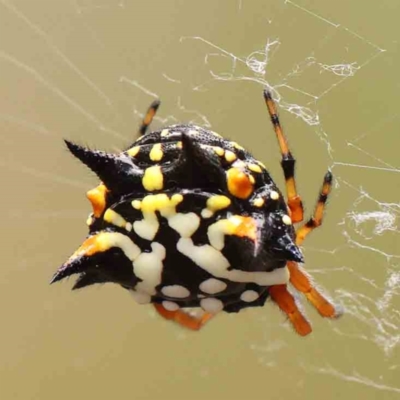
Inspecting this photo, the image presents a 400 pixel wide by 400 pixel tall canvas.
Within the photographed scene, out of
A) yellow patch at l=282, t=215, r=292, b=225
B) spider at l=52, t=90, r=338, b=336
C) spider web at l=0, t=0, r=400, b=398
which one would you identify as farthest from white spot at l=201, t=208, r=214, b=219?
spider web at l=0, t=0, r=400, b=398

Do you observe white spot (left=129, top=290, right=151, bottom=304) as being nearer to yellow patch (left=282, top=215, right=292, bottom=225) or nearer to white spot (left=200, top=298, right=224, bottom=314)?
white spot (left=200, top=298, right=224, bottom=314)

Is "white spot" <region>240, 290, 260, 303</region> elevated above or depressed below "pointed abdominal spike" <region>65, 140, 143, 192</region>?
below

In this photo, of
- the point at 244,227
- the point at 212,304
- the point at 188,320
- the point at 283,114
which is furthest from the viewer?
the point at 283,114

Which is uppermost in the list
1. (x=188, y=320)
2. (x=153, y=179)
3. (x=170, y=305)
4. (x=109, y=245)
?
(x=153, y=179)

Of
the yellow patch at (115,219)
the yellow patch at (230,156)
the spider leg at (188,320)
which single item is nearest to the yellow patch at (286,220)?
the yellow patch at (230,156)

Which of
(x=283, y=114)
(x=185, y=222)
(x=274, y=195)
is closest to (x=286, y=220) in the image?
(x=274, y=195)

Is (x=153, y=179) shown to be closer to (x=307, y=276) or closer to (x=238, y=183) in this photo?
(x=238, y=183)
